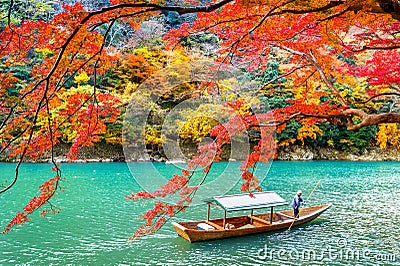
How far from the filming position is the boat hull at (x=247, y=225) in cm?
761

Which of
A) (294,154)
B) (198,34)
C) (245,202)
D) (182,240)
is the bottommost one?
(182,240)

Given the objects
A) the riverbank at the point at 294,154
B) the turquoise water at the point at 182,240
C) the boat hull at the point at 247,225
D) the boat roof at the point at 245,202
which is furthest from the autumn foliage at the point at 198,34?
the riverbank at the point at 294,154

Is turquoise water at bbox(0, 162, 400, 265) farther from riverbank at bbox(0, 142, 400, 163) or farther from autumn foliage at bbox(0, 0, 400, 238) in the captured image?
riverbank at bbox(0, 142, 400, 163)

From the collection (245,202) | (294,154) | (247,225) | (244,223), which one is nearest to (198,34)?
(245,202)

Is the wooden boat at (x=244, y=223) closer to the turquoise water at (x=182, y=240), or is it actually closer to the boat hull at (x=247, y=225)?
the boat hull at (x=247, y=225)

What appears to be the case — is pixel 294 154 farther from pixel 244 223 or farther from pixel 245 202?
pixel 245 202

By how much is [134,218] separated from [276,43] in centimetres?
551

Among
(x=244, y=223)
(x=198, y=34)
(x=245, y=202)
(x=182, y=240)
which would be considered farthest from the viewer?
(x=244, y=223)

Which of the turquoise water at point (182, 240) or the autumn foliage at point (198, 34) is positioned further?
the turquoise water at point (182, 240)

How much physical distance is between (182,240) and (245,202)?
184 centimetres

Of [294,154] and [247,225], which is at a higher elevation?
[294,154]

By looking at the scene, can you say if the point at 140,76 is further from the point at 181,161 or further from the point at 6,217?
the point at 6,217

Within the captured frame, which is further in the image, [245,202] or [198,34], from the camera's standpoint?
[245,202]

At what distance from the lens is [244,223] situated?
910 centimetres
